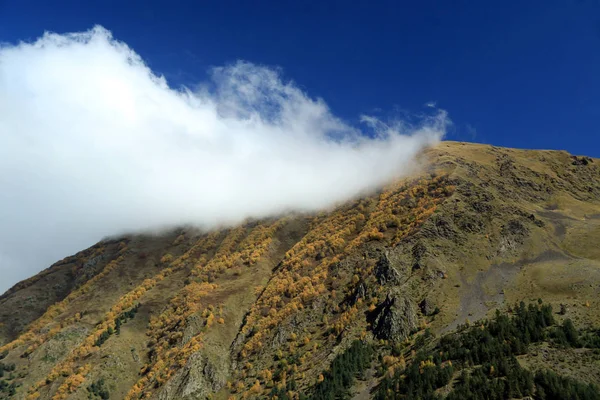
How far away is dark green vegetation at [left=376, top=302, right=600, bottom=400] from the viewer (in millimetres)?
77250

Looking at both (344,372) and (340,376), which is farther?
(344,372)

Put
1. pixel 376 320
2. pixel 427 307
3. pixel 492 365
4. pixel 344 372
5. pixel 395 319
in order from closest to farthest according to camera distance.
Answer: pixel 492 365, pixel 344 372, pixel 395 319, pixel 427 307, pixel 376 320

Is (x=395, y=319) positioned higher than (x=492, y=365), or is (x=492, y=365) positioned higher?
(x=395, y=319)

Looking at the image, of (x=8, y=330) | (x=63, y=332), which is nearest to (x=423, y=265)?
(x=63, y=332)

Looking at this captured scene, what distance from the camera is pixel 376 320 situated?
12275 cm

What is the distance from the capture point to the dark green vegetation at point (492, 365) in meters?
77.2

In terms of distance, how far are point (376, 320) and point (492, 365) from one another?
41486 millimetres

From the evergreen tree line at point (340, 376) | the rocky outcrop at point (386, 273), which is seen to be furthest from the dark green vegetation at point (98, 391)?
the rocky outcrop at point (386, 273)

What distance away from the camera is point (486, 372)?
85125 millimetres

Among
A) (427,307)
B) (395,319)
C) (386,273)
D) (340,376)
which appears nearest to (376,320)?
(395,319)

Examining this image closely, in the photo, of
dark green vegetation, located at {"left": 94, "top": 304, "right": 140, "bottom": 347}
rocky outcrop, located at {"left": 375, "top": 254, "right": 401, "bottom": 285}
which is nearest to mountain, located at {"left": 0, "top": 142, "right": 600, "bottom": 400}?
rocky outcrop, located at {"left": 375, "top": 254, "right": 401, "bottom": 285}

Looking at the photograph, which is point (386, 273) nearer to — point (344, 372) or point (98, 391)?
point (344, 372)

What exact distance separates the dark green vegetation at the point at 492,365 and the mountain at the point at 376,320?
1.17 feet

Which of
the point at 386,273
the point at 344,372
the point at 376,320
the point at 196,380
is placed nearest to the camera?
the point at 344,372
